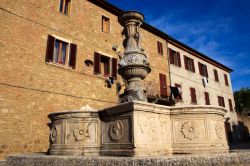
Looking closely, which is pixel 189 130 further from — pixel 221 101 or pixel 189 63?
pixel 221 101

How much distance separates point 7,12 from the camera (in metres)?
10.5

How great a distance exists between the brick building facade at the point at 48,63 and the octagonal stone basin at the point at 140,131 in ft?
16.8

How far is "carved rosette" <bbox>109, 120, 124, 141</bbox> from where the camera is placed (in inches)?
175

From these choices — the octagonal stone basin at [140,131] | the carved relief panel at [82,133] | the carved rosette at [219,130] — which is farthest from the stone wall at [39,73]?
the carved rosette at [219,130]

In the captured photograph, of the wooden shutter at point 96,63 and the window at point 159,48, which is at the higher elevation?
the window at point 159,48

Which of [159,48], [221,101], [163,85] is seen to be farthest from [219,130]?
[221,101]

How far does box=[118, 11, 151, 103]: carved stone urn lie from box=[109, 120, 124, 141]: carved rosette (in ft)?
3.56

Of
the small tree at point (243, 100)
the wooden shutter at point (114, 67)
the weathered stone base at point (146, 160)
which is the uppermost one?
the small tree at point (243, 100)

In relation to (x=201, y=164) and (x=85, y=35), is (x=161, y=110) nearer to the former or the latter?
(x=201, y=164)

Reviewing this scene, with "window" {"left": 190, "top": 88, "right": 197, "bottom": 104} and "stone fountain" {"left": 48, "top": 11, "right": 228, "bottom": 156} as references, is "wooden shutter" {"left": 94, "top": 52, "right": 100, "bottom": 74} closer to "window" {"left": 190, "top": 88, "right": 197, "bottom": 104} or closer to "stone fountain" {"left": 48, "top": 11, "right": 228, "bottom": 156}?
"stone fountain" {"left": 48, "top": 11, "right": 228, "bottom": 156}

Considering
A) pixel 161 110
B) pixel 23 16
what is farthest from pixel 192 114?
pixel 23 16

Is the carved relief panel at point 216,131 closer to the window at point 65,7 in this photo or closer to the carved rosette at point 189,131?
the carved rosette at point 189,131

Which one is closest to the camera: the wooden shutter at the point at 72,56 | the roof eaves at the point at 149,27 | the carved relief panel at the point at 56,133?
the carved relief panel at the point at 56,133

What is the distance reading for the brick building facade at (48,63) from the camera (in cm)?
981
